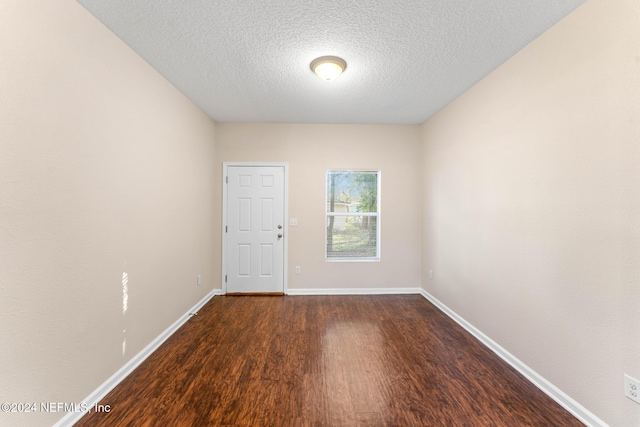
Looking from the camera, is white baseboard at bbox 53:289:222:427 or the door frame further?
the door frame

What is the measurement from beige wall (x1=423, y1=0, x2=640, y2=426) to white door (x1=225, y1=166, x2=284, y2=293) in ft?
8.38

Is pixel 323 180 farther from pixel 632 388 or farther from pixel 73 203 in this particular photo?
pixel 632 388

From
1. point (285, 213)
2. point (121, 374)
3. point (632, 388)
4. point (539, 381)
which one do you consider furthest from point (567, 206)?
point (121, 374)

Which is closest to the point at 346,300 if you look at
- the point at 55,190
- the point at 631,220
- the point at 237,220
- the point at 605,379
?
the point at 237,220

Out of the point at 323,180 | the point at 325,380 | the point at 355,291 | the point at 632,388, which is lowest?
the point at 325,380

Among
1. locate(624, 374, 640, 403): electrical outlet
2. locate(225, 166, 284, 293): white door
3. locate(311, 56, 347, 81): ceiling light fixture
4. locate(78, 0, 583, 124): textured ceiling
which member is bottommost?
locate(624, 374, 640, 403): electrical outlet

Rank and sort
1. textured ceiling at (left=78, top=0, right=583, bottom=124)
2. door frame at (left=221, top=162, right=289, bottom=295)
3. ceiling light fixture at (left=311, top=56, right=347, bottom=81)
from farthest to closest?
door frame at (left=221, top=162, right=289, bottom=295) → ceiling light fixture at (left=311, top=56, right=347, bottom=81) → textured ceiling at (left=78, top=0, right=583, bottom=124)

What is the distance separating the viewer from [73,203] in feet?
5.17

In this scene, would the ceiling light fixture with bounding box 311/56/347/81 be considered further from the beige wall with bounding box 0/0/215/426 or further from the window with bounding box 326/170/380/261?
the window with bounding box 326/170/380/261

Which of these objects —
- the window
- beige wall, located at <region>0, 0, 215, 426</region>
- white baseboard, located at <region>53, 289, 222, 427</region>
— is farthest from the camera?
the window

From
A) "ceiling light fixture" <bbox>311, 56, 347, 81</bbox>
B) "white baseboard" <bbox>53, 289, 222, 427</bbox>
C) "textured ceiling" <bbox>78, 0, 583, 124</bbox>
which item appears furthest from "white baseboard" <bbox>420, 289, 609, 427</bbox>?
"white baseboard" <bbox>53, 289, 222, 427</bbox>

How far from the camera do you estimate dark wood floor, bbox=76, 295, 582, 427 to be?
160cm

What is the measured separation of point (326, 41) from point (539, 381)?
2.98 m

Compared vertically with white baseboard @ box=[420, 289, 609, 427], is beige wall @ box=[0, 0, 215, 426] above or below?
above
